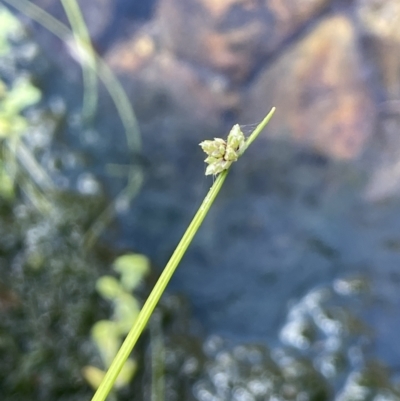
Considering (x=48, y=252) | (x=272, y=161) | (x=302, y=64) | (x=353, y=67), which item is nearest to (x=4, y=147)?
(x=48, y=252)

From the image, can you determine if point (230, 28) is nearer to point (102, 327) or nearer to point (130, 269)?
point (130, 269)

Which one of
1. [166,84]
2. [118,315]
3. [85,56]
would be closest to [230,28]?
[166,84]

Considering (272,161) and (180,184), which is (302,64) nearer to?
(272,161)

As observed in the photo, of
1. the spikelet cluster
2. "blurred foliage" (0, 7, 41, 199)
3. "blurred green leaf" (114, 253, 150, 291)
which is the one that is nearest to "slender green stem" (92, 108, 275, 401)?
the spikelet cluster

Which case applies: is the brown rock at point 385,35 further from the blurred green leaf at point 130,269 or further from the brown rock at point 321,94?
the blurred green leaf at point 130,269

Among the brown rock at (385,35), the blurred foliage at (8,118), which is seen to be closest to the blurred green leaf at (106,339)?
the blurred foliage at (8,118)
